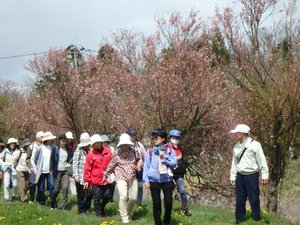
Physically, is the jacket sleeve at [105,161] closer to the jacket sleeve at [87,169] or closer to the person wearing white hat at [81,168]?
the jacket sleeve at [87,169]

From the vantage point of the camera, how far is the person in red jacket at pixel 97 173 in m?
10.2

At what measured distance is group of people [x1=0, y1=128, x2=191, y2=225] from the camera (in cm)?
874

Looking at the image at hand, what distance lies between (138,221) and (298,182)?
15006 mm

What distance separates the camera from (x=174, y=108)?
1716 cm

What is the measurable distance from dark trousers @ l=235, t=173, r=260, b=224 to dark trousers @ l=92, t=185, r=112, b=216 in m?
2.78

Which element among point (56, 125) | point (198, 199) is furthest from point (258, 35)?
point (56, 125)

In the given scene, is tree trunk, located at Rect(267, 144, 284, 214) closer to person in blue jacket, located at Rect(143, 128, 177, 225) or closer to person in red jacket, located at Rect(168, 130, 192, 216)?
person in red jacket, located at Rect(168, 130, 192, 216)

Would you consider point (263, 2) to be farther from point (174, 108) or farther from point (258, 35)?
point (174, 108)

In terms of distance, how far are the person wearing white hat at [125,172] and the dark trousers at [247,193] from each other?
2019 millimetres

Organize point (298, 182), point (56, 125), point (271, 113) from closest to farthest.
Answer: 1. point (271, 113)
2. point (298, 182)
3. point (56, 125)

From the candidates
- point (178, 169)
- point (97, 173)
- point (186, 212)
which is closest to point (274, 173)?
point (186, 212)

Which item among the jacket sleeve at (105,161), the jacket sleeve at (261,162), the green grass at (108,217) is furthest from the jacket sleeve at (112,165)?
the jacket sleeve at (261,162)

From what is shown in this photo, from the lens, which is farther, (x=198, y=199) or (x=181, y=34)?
(x=181, y=34)

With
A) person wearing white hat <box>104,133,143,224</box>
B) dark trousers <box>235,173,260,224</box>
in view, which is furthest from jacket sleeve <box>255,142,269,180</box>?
person wearing white hat <box>104,133,143,224</box>
